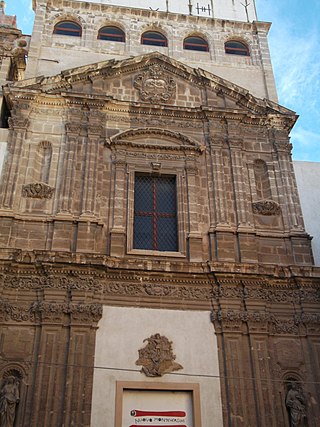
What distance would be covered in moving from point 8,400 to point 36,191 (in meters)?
5.46

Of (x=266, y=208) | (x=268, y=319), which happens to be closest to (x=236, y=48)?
(x=266, y=208)

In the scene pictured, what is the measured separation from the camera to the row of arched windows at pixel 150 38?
19.0 m

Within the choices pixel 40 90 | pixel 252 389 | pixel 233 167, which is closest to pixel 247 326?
pixel 252 389

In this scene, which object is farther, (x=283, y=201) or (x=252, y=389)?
(x=283, y=201)

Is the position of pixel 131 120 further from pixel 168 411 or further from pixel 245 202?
pixel 168 411

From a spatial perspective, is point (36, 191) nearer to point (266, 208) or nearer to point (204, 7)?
point (266, 208)

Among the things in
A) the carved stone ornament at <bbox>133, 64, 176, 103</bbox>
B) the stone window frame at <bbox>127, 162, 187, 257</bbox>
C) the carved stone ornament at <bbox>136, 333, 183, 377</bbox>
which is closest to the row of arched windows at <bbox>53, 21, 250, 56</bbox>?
the carved stone ornament at <bbox>133, 64, 176, 103</bbox>

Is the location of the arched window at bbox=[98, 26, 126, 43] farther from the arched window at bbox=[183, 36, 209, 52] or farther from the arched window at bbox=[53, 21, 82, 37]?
the arched window at bbox=[183, 36, 209, 52]

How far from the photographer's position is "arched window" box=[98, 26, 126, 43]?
62.7 ft

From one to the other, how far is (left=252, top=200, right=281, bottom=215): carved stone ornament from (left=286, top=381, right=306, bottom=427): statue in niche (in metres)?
4.69

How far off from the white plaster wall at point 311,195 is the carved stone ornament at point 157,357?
475 cm

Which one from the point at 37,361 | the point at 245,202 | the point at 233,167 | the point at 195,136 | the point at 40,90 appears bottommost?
the point at 37,361

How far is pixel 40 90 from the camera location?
1581 cm

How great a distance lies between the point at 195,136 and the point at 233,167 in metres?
1.55
